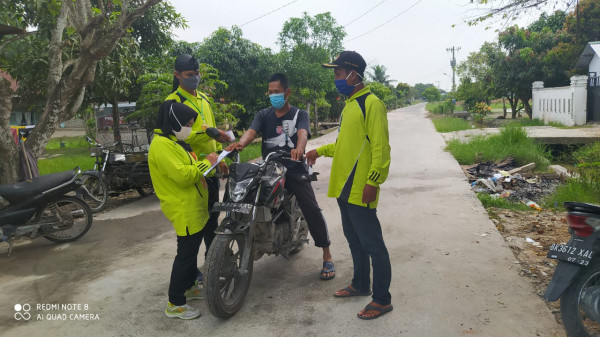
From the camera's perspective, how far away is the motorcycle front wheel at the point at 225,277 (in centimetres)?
292

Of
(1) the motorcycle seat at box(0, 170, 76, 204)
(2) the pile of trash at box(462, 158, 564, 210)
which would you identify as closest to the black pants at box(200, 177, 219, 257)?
(1) the motorcycle seat at box(0, 170, 76, 204)

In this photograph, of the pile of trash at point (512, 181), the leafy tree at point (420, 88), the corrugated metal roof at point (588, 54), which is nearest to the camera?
the pile of trash at point (512, 181)

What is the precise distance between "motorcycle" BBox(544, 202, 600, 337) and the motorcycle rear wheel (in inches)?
191

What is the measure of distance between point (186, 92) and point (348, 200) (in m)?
1.49

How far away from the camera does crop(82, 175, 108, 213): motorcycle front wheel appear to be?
6719 millimetres

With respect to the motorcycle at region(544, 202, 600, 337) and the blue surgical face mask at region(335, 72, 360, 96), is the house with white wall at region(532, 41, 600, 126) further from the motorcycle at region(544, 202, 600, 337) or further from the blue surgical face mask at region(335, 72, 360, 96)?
the blue surgical face mask at region(335, 72, 360, 96)

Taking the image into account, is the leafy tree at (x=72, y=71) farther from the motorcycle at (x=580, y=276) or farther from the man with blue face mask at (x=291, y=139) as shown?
the motorcycle at (x=580, y=276)

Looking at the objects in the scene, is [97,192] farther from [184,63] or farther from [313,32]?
[313,32]

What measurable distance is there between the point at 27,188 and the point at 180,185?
260 cm

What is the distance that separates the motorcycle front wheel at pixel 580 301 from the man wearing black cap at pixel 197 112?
2457 millimetres

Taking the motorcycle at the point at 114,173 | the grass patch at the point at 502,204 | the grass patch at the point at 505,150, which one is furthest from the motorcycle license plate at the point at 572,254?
the grass patch at the point at 505,150

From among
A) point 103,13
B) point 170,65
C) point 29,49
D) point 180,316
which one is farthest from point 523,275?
point 170,65

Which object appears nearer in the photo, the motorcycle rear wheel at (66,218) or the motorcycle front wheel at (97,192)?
the motorcycle rear wheel at (66,218)

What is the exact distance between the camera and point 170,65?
11.9 m
